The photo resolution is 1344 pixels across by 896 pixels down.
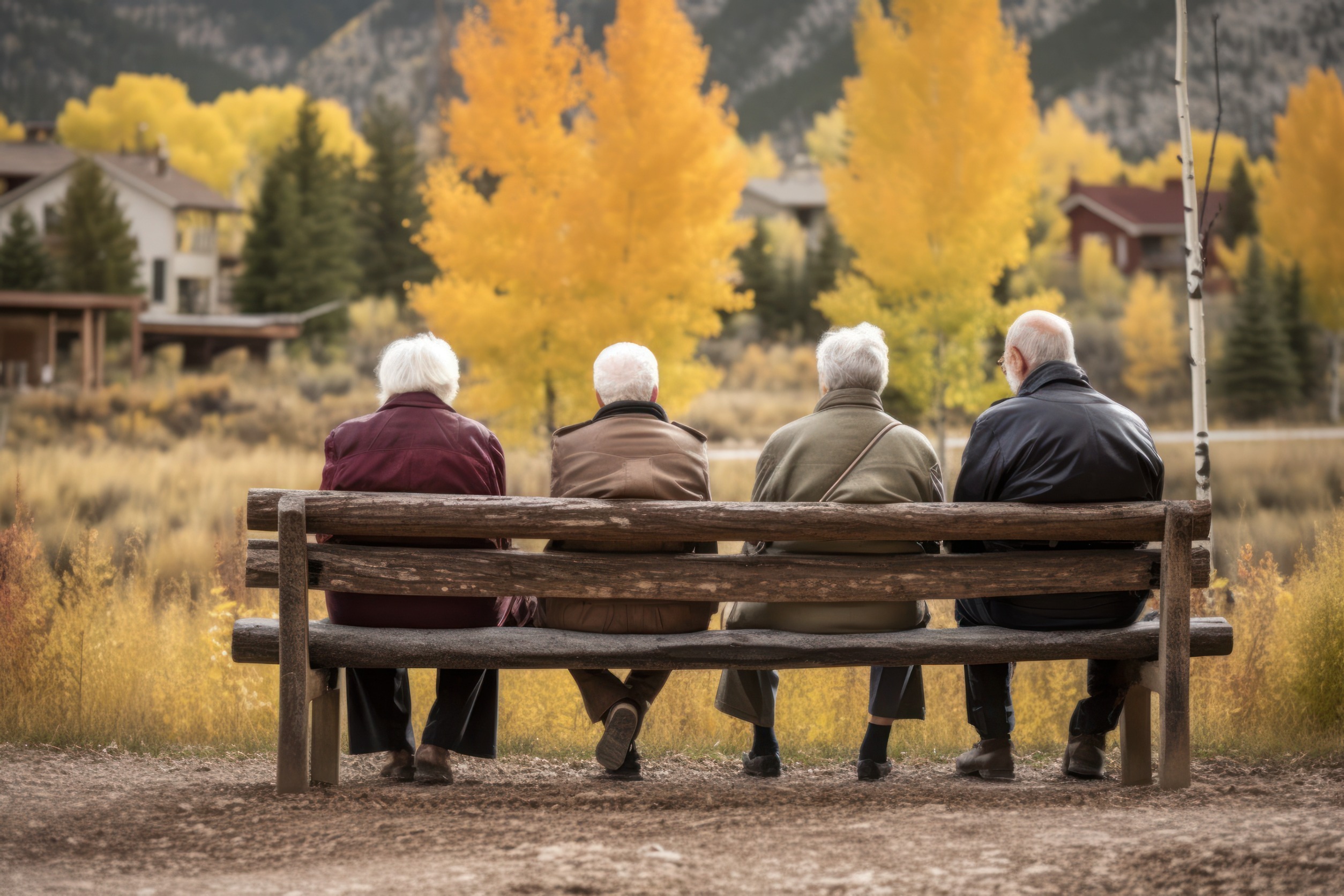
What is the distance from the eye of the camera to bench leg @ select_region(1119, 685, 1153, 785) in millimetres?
4270

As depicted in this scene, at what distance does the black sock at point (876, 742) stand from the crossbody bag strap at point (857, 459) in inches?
36.4

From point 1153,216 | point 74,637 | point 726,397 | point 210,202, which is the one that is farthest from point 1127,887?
point 1153,216

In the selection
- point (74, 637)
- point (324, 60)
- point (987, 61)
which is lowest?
point (74, 637)

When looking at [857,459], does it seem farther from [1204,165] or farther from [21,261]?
[1204,165]

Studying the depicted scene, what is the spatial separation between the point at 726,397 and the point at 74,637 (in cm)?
2271

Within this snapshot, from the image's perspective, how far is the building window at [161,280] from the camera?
41125mm

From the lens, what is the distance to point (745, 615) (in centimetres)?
427

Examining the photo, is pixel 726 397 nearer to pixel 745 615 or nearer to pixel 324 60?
pixel 745 615

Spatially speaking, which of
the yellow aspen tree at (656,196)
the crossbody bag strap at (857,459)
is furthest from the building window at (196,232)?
the crossbody bag strap at (857,459)

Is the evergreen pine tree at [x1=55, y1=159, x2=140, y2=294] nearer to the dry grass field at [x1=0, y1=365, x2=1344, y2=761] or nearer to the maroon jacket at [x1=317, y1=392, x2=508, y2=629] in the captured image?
the dry grass field at [x1=0, y1=365, x2=1344, y2=761]

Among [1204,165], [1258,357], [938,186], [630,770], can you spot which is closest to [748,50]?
[1204,165]

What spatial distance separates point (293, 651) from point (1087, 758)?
301cm

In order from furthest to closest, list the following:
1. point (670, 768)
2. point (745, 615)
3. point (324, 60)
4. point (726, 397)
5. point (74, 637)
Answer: point (324, 60) → point (726, 397) → point (74, 637) → point (670, 768) → point (745, 615)

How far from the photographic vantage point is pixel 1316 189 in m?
25.7
